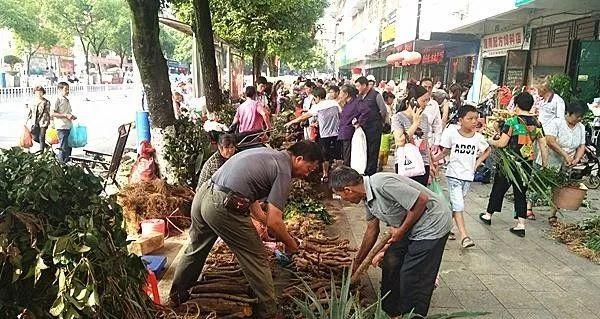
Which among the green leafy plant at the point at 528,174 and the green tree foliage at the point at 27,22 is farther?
the green tree foliage at the point at 27,22

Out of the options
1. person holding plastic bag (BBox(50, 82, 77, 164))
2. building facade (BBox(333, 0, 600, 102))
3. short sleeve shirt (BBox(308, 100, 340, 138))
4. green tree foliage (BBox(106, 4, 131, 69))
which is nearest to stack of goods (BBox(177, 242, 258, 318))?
short sleeve shirt (BBox(308, 100, 340, 138))

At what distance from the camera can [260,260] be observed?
3432 millimetres

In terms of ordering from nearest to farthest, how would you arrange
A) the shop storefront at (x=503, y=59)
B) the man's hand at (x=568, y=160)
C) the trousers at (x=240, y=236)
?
1. the trousers at (x=240, y=236)
2. the man's hand at (x=568, y=160)
3. the shop storefront at (x=503, y=59)

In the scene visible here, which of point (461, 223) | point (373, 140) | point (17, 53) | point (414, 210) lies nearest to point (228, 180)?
point (414, 210)

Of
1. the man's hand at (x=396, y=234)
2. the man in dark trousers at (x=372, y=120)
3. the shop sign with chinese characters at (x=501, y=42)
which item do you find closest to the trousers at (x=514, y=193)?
the man in dark trousers at (x=372, y=120)

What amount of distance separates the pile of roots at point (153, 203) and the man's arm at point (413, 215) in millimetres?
3199

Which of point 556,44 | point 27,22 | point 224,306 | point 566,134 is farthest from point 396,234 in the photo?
point 27,22

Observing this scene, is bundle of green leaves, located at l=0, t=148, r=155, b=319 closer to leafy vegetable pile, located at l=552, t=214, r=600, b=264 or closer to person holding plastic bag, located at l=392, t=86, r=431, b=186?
person holding plastic bag, located at l=392, t=86, r=431, b=186

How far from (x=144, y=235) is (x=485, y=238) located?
3.81m

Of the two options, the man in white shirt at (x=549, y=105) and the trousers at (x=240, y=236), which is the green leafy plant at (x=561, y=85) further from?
the trousers at (x=240, y=236)

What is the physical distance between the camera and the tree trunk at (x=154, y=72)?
249 inches

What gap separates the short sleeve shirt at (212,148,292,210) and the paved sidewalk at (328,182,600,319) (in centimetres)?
170

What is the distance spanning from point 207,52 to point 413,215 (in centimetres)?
778

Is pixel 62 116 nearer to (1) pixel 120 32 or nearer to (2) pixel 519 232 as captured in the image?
(2) pixel 519 232
